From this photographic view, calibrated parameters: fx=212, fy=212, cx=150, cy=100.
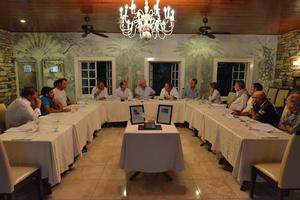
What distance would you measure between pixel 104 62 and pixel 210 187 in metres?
5.48

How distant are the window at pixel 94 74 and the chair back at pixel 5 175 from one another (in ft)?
17.3

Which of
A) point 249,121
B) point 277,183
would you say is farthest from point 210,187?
point 249,121

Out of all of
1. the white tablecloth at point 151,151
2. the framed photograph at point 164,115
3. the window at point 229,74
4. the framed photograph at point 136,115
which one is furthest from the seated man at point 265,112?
the window at point 229,74

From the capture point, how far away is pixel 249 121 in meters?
3.38

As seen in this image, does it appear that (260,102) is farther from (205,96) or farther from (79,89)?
(79,89)

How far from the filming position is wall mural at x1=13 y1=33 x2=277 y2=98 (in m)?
6.62

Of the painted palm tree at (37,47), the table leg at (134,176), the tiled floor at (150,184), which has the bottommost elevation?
the tiled floor at (150,184)

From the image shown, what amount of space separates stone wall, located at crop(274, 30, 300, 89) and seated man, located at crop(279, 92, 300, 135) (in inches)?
140

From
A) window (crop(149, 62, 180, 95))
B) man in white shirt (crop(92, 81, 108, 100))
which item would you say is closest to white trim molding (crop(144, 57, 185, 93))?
window (crop(149, 62, 180, 95))

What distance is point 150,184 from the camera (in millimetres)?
2873

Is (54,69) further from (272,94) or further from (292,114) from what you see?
(272,94)

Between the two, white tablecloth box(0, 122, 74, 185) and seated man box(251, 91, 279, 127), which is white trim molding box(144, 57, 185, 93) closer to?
seated man box(251, 91, 279, 127)

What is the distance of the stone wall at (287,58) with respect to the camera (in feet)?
19.7

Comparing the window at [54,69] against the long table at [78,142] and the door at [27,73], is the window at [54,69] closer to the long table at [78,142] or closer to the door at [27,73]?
the door at [27,73]
